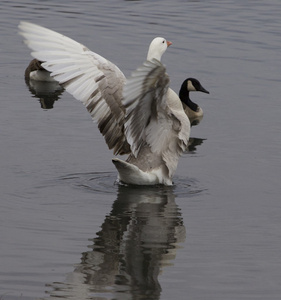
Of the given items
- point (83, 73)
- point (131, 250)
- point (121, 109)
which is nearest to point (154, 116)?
point (121, 109)

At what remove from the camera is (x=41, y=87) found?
18062 mm

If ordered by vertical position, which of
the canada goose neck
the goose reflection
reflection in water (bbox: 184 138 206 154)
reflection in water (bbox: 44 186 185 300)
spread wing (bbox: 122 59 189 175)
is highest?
spread wing (bbox: 122 59 189 175)

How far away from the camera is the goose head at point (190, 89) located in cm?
1623

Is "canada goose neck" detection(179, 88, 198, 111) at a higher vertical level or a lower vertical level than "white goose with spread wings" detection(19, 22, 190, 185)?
lower

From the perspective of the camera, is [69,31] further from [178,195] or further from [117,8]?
[178,195]

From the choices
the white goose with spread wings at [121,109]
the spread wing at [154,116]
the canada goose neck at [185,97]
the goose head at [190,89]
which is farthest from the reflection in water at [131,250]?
the canada goose neck at [185,97]

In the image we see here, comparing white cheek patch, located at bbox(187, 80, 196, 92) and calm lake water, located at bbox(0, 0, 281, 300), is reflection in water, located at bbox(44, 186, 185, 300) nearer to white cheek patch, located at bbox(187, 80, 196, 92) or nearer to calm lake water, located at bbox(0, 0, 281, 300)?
calm lake water, located at bbox(0, 0, 281, 300)

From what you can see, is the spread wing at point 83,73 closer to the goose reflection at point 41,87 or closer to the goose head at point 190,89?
the goose head at point 190,89

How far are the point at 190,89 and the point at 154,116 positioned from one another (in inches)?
239

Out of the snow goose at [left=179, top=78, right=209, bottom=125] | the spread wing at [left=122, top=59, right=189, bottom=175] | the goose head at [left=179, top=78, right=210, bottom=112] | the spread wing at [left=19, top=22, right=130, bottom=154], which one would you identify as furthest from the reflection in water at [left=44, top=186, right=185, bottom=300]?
the goose head at [left=179, top=78, right=210, bottom=112]

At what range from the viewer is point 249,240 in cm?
930

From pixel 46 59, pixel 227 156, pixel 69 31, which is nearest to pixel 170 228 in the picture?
pixel 46 59

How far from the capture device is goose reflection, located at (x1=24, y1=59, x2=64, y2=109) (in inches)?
666

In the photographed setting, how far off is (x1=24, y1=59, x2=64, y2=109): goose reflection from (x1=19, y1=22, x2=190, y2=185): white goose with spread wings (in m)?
5.61
